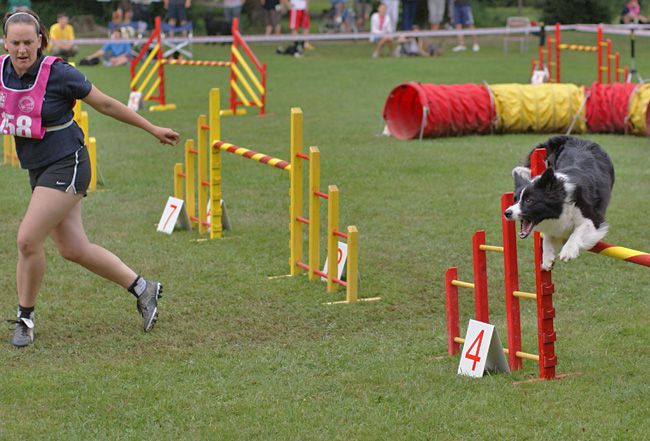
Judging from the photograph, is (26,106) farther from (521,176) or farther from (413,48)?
(413,48)

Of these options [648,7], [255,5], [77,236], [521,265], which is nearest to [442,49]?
[255,5]

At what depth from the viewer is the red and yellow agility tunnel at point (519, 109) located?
15.2 m

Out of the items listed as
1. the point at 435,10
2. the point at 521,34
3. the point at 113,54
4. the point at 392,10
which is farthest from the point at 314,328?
the point at 521,34

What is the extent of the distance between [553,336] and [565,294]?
2159mm

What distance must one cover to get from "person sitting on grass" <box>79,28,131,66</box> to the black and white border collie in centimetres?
2224

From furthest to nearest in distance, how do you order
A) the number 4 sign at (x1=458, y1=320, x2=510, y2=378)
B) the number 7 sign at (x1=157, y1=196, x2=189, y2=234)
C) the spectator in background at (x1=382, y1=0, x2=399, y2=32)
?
the spectator in background at (x1=382, y1=0, x2=399, y2=32) < the number 7 sign at (x1=157, y1=196, x2=189, y2=234) < the number 4 sign at (x1=458, y1=320, x2=510, y2=378)

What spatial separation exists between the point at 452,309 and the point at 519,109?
9957 mm

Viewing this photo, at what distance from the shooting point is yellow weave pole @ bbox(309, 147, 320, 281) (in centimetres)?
766

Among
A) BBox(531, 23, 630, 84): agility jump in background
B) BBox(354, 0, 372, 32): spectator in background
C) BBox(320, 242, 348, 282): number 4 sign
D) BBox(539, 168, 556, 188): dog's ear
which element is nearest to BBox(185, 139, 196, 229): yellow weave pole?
BBox(320, 242, 348, 282): number 4 sign

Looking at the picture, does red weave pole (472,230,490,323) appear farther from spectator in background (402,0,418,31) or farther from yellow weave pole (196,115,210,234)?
spectator in background (402,0,418,31)

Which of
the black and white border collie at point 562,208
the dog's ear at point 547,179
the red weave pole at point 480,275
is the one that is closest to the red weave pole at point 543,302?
the black and white border collie at point 562,208

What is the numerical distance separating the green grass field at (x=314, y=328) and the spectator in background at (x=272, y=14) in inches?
645

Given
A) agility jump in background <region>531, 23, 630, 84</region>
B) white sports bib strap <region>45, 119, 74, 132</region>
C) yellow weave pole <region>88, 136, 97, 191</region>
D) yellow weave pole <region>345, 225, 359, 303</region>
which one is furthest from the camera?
agility jump in background <region>531, 23, 630, 84</region>

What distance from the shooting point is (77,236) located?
20.8 feet
